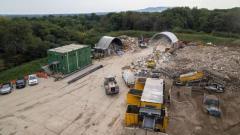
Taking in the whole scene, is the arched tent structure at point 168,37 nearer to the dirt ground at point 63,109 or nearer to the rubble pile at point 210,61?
the rubble pile at point 210,61

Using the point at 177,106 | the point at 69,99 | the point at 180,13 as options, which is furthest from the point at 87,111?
the point at 180,13

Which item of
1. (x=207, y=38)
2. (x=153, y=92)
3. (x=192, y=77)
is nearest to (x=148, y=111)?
(x=153, y=92)

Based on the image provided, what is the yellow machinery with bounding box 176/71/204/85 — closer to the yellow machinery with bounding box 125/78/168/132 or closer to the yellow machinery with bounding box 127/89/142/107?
the yellow machinery with bounding box 125/78/168/132

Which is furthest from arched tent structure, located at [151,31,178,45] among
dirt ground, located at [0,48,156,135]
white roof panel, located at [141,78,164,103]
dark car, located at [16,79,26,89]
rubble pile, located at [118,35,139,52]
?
dark car, located at [16,79,26,89]

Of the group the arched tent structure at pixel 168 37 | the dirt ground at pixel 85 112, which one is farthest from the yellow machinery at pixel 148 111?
the arched tent structure at pixel 168 37

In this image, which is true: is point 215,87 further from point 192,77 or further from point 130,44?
point 130,44

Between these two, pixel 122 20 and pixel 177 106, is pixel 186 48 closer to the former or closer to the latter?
pixel 177 106
